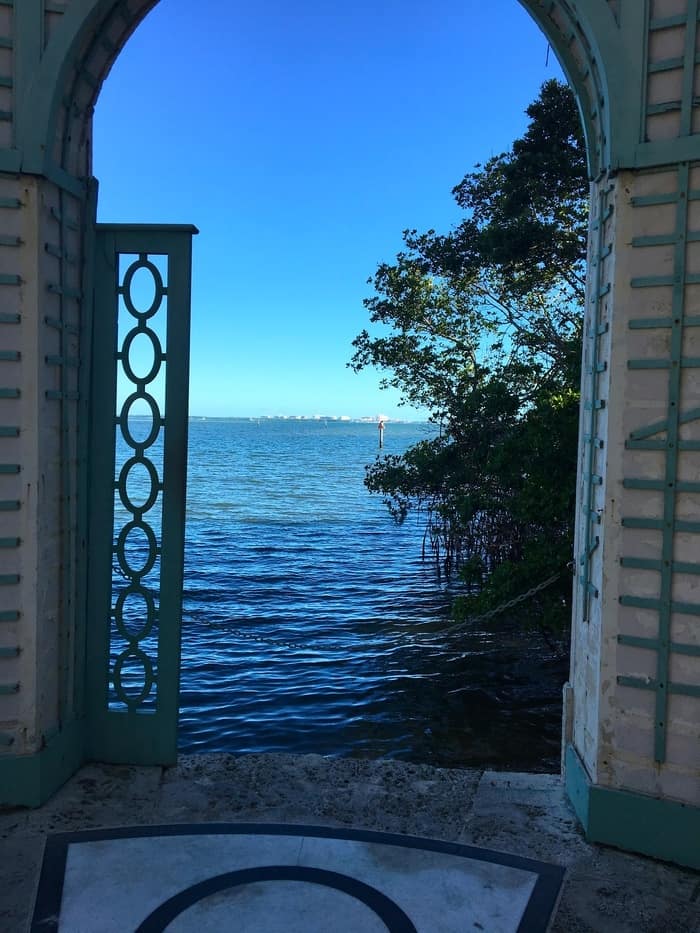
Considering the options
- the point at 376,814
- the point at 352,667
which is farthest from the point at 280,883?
the point at 352,667

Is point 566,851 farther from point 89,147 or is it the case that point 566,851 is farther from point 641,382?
point 89,147

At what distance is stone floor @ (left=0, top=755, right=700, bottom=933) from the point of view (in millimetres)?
3967

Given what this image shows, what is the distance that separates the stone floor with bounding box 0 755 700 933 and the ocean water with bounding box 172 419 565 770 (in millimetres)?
4958

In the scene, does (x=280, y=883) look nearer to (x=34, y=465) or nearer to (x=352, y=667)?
(x=34, y=465)

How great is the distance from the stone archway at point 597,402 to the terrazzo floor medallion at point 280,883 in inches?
29.0

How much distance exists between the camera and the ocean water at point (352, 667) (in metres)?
10.7

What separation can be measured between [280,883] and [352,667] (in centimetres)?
977

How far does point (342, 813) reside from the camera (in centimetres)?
486

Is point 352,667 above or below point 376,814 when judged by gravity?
below

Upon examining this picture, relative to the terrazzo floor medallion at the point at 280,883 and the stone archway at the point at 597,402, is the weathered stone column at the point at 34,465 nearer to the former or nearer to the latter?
the stone archway at the point at 597,402

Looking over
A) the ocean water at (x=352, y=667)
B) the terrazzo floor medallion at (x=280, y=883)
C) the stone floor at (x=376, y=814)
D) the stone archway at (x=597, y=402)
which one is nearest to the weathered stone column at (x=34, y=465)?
the stone archway at (x=597, y=402)

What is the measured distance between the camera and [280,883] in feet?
13.3

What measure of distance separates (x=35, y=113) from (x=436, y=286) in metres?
→ 13.2

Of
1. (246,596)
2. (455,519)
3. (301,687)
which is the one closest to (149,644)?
(246,596)
